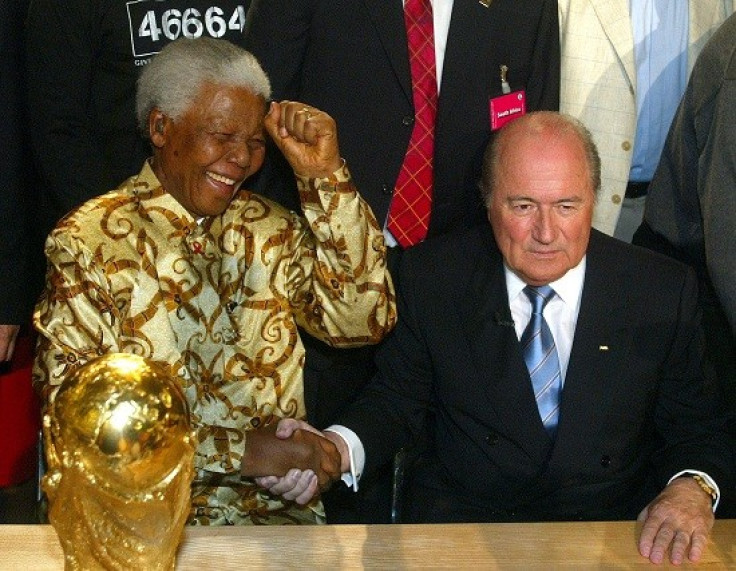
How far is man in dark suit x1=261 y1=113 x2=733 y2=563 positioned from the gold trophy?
43.2 inches

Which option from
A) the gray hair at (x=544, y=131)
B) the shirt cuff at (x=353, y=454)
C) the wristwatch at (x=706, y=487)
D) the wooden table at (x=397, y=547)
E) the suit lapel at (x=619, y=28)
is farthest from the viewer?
the suit lapel at (x=619, y=28)

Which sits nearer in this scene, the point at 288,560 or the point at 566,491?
the point at 288,560

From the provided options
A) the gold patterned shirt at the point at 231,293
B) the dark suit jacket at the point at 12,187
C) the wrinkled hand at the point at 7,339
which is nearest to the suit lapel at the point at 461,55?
the gold patterned shirt at the point at 231,293

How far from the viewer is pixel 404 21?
320cm

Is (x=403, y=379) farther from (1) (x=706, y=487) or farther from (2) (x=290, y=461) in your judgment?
(1) (x=706, y=487)

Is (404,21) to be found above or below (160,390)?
above

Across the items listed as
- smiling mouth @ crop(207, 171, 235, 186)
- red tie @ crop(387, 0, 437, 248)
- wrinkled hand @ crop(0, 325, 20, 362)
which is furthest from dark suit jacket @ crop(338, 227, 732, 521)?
wrinkled hand @ crop(0, 325, 20, 362)

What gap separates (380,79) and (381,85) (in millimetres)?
15

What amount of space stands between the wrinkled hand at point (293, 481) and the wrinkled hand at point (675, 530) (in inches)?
26.4

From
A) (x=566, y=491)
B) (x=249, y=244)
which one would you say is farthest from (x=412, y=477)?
(x=249, y=244)

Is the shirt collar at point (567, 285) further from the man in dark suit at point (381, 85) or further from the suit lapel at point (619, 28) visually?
the suit lapel at point (619, 28)

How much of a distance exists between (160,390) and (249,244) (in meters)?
1.31

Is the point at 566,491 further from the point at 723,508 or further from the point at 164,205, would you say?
the point at 164,205

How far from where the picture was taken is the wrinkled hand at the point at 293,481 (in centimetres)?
255
